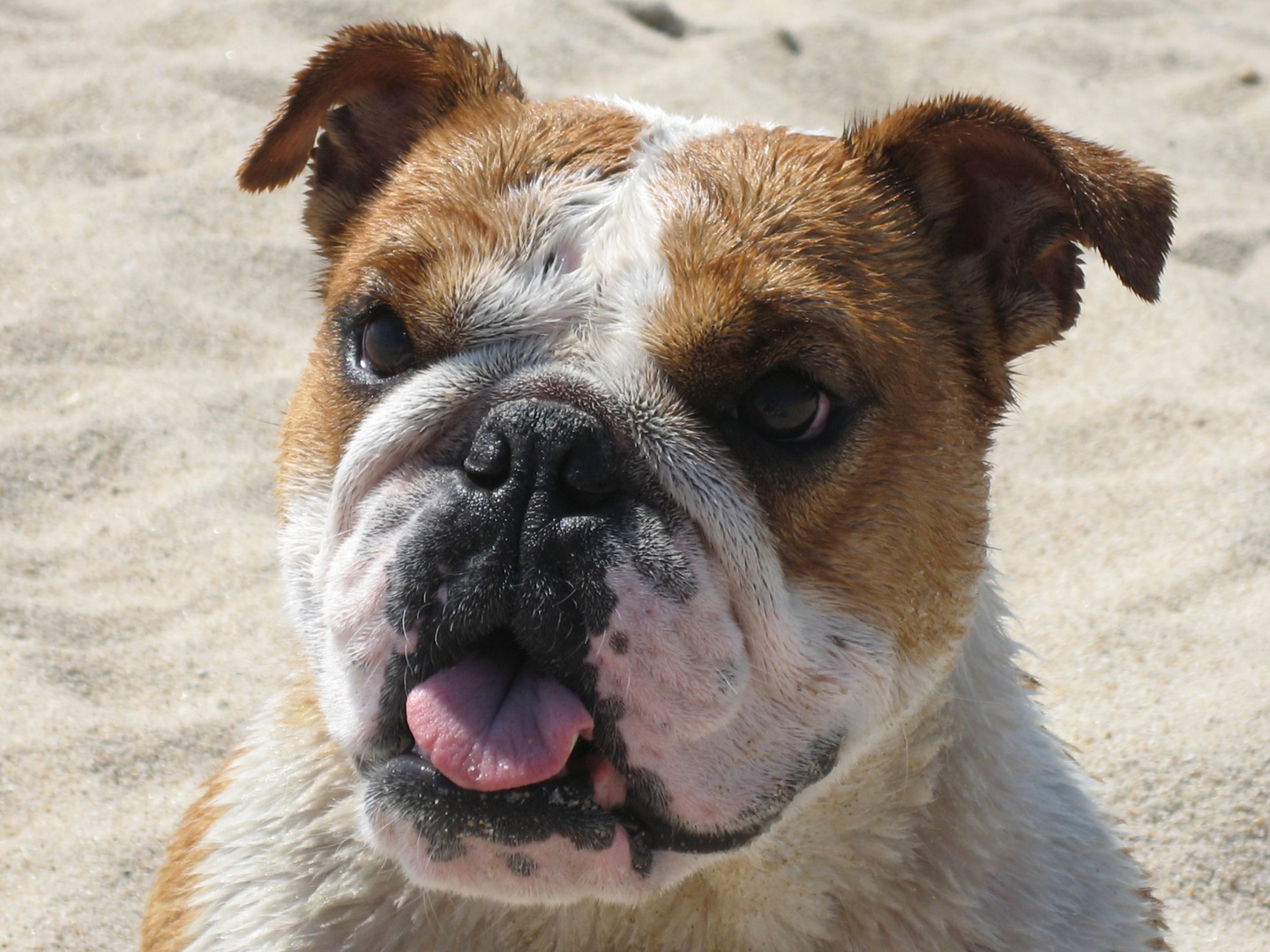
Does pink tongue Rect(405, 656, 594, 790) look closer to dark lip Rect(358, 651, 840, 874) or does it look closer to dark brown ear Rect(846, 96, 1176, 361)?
dark lip Rect(358, 651, 840, 874)

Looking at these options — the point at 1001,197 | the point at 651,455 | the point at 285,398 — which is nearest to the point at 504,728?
the point at 651,455

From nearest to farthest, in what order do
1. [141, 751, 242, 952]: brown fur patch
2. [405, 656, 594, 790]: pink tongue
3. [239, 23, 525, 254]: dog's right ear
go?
[405, 656, 594, 790]: pink tongue, [141, 751, 242, 952]: brown fur patch, [239, 23, 525, 254]: dog's right ear

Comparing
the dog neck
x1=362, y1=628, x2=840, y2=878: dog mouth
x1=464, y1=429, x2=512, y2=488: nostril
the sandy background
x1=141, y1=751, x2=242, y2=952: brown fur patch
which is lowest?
the sandy background

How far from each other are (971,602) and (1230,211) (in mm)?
4936

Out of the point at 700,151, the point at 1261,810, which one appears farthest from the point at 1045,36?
the point at 700,151

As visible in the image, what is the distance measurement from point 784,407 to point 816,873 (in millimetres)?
976

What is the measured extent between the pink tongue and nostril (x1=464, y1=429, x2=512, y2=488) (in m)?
0.31

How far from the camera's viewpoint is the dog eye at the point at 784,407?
8.81 ft

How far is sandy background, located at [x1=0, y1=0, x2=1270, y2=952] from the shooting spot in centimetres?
431

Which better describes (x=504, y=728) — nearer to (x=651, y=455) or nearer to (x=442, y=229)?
(x=651, y=455)

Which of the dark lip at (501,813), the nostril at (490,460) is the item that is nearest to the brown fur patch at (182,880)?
the dark lip at (501,813)

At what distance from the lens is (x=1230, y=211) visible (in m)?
7.10

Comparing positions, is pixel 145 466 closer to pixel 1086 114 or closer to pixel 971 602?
pixel 971 602

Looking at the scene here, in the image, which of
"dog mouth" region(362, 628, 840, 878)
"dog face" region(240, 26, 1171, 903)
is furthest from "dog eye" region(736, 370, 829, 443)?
"dog mouth" region(362, 628, 840, 878)
